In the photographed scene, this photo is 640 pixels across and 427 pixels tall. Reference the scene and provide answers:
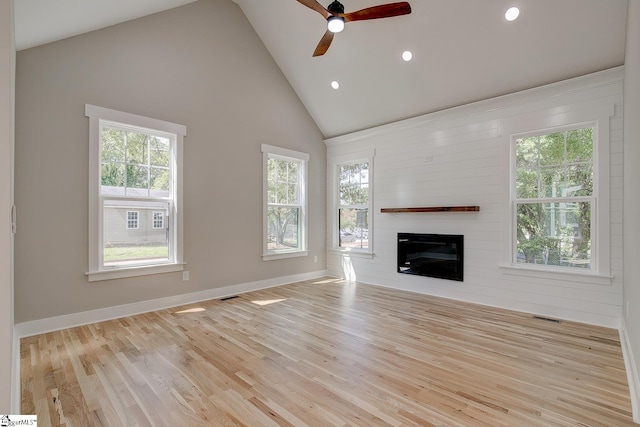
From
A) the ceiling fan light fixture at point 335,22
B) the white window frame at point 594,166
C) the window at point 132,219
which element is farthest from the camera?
the window at point 132,219

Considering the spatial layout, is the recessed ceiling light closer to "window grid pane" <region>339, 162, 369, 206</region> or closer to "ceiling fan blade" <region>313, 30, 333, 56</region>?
"ceiling fan blade" <region>313, 30, 333, 56</region>

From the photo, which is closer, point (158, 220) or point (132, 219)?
point (132, 219)

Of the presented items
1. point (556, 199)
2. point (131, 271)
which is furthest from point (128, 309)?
point (556, 199)

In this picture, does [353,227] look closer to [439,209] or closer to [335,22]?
[439,209]

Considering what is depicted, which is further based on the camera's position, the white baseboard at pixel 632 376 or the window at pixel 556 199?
the window at pixel 556 199

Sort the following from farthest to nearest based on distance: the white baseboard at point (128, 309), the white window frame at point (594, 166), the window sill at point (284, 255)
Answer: the window sill at point (284, 255) → the white window frame at point (594, 166) → the white baseboard at point (128, 309)

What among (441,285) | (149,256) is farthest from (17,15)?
(441,285)

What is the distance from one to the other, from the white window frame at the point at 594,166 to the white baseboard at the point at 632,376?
2.72ft

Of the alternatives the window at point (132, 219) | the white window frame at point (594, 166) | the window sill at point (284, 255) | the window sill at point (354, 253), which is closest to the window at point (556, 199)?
the white window frame at point (594, 166)

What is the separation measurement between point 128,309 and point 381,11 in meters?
4.47

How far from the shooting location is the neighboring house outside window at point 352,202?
19.7 ft

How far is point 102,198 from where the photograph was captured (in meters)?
3.82

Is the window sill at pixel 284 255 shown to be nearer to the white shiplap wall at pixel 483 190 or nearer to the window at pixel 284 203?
the window at pixel 284 203

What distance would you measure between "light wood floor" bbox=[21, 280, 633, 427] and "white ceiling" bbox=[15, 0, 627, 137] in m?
2.90
